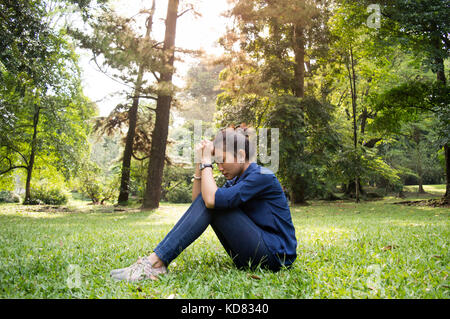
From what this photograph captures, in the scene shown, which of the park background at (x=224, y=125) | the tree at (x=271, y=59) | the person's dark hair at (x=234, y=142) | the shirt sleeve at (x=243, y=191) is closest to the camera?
the shirt sleeve at (x=243, y=191)

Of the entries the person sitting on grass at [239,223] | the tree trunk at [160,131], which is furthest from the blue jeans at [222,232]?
the tree trunk at [160,131]

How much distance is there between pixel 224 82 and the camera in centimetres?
1433

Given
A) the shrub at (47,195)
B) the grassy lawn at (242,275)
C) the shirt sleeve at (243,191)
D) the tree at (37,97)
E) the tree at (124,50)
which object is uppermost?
the tree at (124,50)

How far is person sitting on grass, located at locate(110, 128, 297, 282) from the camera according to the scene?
2393 millimetres

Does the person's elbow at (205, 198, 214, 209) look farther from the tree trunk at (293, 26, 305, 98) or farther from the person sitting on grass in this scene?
the tree trunk at (293, 26, 305, 98)

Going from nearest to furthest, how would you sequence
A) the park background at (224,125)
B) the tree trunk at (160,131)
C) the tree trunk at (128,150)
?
the park background at (224,125) < the tree trunk at (160,131) < the tree trunk at (128,150)

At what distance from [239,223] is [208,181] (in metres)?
0.41

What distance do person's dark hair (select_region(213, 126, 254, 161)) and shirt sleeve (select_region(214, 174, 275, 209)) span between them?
1.02 ft

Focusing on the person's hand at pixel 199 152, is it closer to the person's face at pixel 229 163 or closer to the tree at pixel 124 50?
the person's face at pixel 229 163

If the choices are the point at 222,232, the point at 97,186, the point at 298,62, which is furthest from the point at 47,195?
the point at 222,232

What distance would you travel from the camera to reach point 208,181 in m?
2.52

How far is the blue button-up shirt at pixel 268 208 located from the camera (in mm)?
2434

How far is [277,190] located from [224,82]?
12357mm
